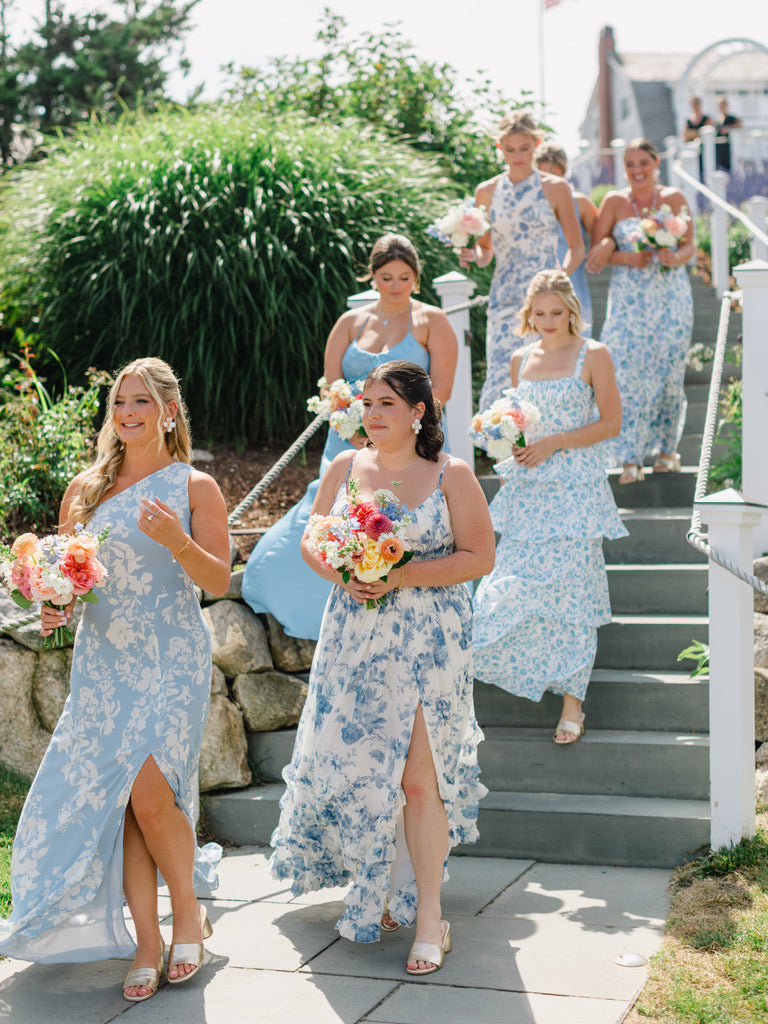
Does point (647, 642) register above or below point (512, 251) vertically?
below

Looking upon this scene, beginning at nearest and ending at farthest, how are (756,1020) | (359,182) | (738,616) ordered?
(756,1020) → (738,616) → (359,182)

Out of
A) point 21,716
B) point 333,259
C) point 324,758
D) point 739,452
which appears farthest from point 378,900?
point 333,259

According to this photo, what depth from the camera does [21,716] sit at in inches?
230

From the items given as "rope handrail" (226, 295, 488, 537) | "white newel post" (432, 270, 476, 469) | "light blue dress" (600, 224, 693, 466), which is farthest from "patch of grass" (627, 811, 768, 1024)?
"light blue dress" (600, 224, 693, 466)

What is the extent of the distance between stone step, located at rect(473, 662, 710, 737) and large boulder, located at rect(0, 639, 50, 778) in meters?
2.12

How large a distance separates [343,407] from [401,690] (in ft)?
6.66

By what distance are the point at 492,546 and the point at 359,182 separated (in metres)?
5.71

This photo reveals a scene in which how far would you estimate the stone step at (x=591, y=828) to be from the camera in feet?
15.7

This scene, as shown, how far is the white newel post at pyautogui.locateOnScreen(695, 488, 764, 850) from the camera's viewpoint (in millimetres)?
4570

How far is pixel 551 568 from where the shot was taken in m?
5.44

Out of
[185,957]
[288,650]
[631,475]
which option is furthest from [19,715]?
[631,475]

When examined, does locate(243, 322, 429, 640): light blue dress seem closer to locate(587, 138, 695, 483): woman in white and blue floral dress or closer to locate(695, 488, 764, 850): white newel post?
locate(695, 488, 764, 850): white newel post

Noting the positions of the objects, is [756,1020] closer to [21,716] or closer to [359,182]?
[21,716]

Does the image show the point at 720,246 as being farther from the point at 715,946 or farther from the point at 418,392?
the point at 715,946
